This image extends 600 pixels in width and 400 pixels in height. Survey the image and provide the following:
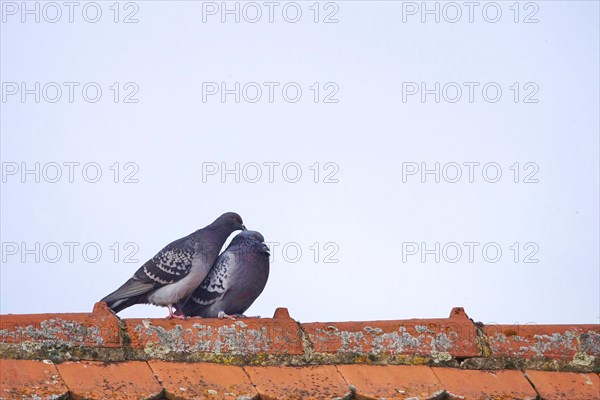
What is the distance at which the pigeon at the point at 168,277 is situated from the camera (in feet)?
22.0

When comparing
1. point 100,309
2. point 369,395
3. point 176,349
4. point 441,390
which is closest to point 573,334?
point 441,390

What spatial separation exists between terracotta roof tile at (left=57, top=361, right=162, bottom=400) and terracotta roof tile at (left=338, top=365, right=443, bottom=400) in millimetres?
902

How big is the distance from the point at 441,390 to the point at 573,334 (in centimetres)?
86

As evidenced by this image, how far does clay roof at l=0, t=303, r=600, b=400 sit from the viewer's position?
4352mm

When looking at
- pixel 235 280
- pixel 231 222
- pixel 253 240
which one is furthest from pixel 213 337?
pixel 231 222

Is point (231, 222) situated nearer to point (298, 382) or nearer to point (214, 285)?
point (214, 285)

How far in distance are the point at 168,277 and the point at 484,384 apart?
8.92 ft

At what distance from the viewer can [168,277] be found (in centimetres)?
675

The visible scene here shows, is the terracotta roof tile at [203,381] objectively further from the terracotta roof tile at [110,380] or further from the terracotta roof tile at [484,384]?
the terracotta roof tile at [484,384]

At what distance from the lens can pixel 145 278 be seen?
6.76 metres

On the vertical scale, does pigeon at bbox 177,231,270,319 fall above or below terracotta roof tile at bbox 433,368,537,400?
above

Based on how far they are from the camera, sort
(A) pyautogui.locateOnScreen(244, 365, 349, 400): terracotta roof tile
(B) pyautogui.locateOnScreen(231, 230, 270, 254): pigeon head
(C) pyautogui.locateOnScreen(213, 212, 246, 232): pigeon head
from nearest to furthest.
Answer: (A) pyautogui.locateOnScreen(244, 365, 349, 400): terracotta roof tile
(B) pyautogui.locateOnScreen(231, 230, 270, 254): pigeon head
(C) pyautogui.locateOnScreen(213, 212, 246, 232): pigeon head

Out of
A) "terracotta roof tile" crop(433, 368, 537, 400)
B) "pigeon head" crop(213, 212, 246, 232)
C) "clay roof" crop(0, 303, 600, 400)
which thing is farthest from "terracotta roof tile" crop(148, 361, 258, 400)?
"pigeon head" crop(213, 212, 246, 232)

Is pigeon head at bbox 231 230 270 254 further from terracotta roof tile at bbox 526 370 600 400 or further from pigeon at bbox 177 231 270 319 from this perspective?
terracotta roof tile at bbox 526 370 600 400
